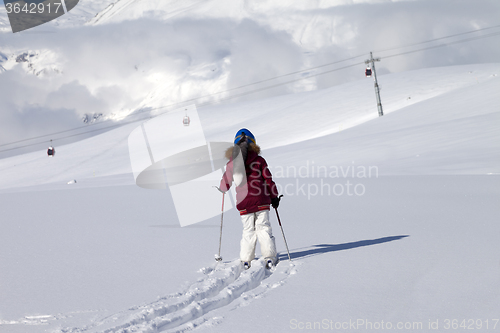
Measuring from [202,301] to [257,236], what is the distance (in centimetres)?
169

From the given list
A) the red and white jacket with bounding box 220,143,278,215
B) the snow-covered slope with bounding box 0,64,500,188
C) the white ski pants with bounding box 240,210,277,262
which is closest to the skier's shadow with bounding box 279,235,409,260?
the white ski pants with bounding box 240,210,277,262

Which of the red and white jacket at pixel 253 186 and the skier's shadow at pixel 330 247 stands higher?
the red and white jacket at pixel 253 186

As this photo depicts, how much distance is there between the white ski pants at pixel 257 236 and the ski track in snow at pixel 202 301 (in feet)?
0.52

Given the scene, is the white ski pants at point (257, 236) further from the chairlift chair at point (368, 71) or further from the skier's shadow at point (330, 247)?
the chairlift chair at point (368, 71)

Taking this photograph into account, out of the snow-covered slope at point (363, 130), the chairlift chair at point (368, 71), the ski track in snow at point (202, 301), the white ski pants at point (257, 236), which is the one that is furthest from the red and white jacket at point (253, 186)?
the chairlift chair at point (368, 71)

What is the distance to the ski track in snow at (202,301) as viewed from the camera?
332 centimetres

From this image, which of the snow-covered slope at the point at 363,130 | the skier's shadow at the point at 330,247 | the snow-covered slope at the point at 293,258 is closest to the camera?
the snow-covered slope at the point at 293,258

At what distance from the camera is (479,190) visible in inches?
368

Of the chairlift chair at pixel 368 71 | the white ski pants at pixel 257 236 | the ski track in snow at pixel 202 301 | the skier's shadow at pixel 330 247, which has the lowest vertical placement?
the skier's shadow at pixel 330 247

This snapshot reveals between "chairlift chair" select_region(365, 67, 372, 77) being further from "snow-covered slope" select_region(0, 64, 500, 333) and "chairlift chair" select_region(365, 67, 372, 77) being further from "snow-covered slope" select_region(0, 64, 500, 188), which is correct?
"snow-covered slope" select_region(0, 64, 500, 333)

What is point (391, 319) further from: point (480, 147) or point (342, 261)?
point (480, 147)

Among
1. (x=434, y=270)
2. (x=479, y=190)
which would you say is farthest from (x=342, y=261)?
(x=479, y=190)

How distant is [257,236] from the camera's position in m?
5.36

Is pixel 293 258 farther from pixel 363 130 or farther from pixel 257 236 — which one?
pixel 363 130
